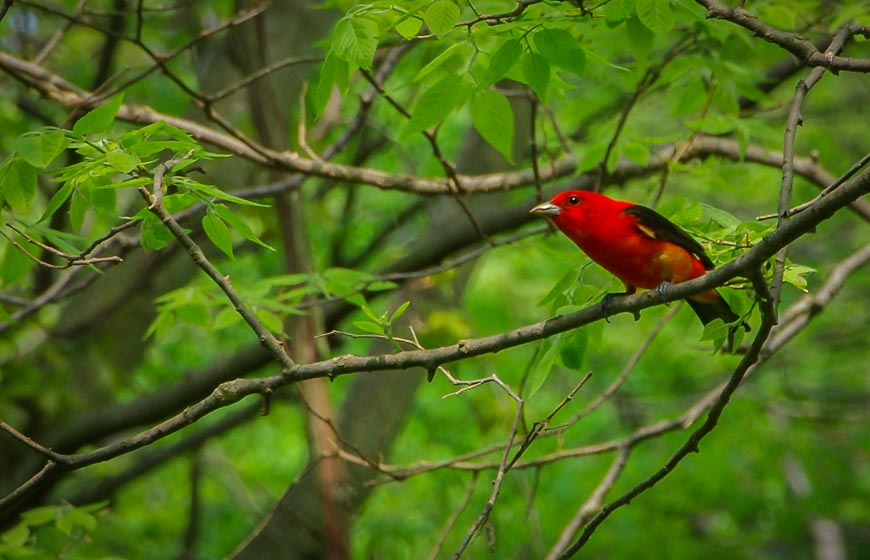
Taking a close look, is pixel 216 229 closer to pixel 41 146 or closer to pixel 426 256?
pixel 41 146

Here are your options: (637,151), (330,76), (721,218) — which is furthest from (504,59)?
(637,151)

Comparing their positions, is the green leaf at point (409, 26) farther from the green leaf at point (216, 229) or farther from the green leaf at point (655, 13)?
the green leaf at point (216, 229)

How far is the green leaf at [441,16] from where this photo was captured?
260cm

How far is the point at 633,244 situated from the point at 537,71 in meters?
0.90

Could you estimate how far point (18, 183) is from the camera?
276cm

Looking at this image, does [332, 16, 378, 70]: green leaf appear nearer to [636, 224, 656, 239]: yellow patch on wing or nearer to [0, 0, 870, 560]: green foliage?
[0, 0, 870, 560]: green foliage

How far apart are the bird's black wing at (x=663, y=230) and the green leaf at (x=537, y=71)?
74 cm

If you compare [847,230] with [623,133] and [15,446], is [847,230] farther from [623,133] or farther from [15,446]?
[15,446]

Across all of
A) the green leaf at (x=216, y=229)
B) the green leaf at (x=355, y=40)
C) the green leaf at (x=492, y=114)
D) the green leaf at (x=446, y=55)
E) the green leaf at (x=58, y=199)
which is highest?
the green leaf at (x=355, y=40)

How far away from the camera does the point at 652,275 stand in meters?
3.47

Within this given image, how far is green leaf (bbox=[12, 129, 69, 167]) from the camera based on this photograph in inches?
97.4

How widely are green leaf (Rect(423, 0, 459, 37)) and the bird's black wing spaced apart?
1.10 metres

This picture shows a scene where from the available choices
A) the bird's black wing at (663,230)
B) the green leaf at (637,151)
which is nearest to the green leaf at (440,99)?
the bird's black wing at (663,230)

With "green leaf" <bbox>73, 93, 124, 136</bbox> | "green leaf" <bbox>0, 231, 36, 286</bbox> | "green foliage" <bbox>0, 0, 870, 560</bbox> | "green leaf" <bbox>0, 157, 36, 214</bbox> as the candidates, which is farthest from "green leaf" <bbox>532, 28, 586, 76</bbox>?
"green leaf" <bbox>0, 231, 36, 286</bbox>
